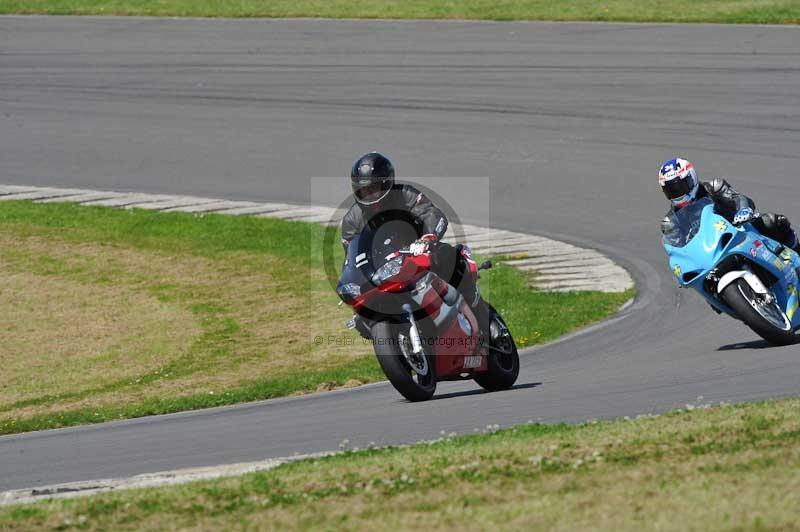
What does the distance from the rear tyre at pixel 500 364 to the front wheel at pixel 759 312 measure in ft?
6.12

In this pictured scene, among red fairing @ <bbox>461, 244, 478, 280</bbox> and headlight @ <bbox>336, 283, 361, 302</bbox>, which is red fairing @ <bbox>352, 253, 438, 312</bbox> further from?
red fairing @ <bbox>461, 244, 478, 280</bbox>

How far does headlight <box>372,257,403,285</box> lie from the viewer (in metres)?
10.3

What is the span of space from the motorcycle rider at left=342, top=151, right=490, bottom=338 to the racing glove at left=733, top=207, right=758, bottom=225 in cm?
236

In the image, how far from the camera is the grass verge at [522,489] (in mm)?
6316

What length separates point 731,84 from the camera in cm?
2398

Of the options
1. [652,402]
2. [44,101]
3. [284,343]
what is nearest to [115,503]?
[652,402]

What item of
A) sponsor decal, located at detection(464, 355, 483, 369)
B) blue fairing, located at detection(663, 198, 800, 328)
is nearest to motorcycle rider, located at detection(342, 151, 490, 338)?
sponsor decal, located at detection(464, 355, 483, 369)

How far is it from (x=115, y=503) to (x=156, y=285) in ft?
35.8

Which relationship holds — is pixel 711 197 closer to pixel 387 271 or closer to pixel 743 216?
pixel 743 216

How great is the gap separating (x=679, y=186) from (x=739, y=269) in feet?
2.89

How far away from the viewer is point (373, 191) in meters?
10.7

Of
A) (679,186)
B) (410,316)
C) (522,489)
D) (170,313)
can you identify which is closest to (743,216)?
(679,186)

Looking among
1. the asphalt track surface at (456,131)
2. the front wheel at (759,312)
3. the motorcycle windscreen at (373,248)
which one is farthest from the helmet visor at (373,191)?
the front wheel at (759,312)

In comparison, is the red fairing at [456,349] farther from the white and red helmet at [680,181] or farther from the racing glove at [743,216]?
the racing glove at [743,216]
